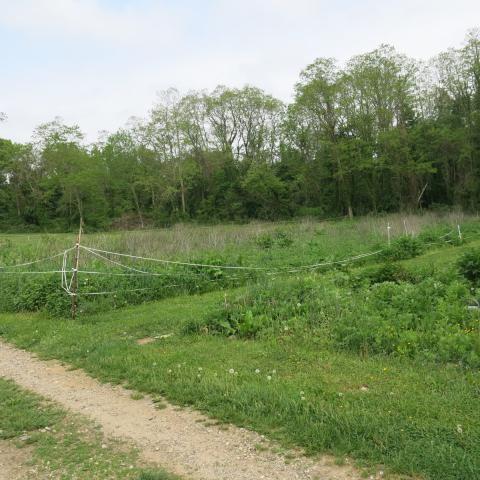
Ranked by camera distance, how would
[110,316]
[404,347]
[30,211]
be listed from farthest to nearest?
[30,211]
[110,316]
[404,347]

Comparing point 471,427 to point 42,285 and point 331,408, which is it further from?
point 42,285

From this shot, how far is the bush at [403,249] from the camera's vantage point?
15.3m

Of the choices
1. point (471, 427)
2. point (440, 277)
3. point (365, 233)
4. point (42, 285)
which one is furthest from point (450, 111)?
point (471, 427)

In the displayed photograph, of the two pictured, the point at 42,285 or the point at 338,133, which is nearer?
the point at 42,285

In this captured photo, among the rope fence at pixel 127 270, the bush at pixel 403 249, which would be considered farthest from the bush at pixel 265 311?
the bush at pixel 403 249

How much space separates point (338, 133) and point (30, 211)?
42554mm

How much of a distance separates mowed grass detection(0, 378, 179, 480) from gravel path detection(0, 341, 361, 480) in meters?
0.16

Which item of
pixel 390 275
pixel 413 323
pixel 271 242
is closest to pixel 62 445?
pixel 413 323

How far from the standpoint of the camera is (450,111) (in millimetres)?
41250

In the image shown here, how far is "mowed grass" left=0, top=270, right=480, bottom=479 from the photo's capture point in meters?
3.77

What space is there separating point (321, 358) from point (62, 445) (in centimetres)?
319

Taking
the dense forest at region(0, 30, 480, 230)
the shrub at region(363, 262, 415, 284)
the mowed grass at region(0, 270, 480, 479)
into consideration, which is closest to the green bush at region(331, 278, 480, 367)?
the mowed grass at region(0, 270, 480, 479)

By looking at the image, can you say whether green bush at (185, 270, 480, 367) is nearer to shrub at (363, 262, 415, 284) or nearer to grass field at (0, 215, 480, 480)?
grass field at (0, 215, 480, 480)

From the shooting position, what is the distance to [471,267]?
9.09m
